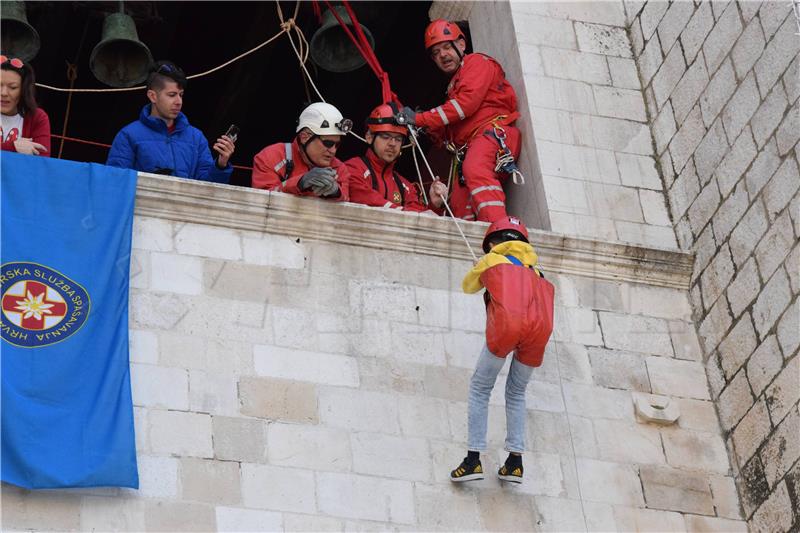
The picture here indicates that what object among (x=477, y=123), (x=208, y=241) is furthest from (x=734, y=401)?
(x=208, y=241)

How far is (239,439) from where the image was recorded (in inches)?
307

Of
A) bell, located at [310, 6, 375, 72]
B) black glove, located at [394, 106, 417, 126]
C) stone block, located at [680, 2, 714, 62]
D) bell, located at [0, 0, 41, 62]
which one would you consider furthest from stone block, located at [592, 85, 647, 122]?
bell, located at [0, 0, 41, 62]

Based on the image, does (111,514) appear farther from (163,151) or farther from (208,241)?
(163,151)

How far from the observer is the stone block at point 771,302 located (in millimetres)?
8398

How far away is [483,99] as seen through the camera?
9859 millimetres

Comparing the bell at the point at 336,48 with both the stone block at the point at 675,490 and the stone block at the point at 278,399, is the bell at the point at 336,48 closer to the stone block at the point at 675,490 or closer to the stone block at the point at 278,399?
the stone block at the point at 278,399

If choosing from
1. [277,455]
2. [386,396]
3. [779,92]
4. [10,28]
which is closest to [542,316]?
[386,396]

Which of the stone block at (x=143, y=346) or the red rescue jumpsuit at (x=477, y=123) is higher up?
the red rescue jumpsuit at (x=477, y=123)

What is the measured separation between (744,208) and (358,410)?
2533 millimetres

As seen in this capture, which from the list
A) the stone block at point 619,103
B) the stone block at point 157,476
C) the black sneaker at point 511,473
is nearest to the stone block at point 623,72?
the stone block at point 619,103

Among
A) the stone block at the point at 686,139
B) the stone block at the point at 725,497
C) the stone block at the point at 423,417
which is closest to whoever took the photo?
the stone block at the point at 423,417

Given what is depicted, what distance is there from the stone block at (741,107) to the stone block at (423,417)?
2422 millimetres

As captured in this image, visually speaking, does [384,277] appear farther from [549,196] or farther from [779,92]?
[779,92]

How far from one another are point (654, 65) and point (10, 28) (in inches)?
162
